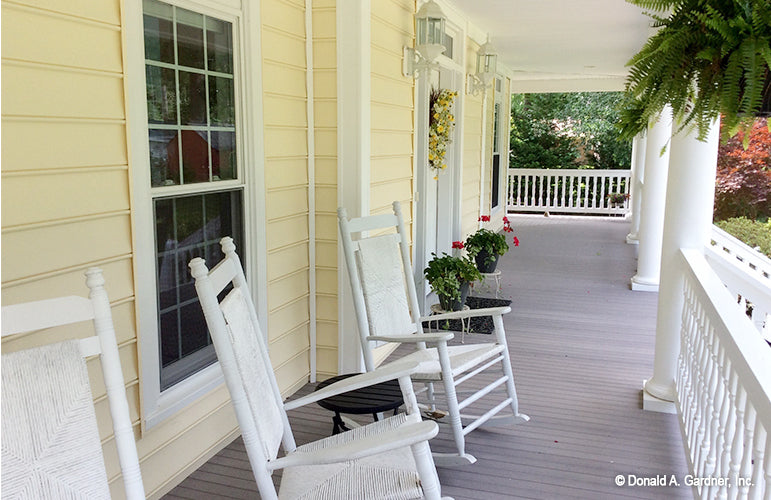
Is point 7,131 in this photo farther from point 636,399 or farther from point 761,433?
point 636,399

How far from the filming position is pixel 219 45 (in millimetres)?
2912

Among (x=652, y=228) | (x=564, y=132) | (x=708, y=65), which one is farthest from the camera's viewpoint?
(x=564, y=132)

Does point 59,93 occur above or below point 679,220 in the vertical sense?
above

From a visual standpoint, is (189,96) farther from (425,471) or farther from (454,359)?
(425,471)

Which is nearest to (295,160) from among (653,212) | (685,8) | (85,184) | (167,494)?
(85,184)

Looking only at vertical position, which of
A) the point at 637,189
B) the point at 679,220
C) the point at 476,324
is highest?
the point at 679,220

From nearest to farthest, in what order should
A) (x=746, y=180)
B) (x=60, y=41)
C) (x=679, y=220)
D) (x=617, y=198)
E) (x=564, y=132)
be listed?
(x=60, y=41) → (x=679, y=220) → (x=746, y=180) → (x=617, y=198) → (x=564, y=132)

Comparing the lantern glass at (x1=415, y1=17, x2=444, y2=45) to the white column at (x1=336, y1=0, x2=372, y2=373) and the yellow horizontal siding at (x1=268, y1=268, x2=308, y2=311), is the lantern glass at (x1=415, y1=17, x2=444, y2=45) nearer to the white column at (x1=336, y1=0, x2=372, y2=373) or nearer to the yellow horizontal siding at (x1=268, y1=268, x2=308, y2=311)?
the white column at (x1=336, y1=0, x2=372, y2=373)

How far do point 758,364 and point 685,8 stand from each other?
0.91 m

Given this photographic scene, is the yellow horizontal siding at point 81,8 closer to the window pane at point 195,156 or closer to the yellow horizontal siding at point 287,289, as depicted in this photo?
Result: the window pane at point 195,156

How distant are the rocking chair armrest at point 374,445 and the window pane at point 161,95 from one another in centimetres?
144

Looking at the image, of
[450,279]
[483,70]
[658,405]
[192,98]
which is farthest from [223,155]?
[483,70]

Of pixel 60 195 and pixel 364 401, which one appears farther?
pixel 364 401

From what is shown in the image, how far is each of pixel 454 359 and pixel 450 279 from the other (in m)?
1.97
